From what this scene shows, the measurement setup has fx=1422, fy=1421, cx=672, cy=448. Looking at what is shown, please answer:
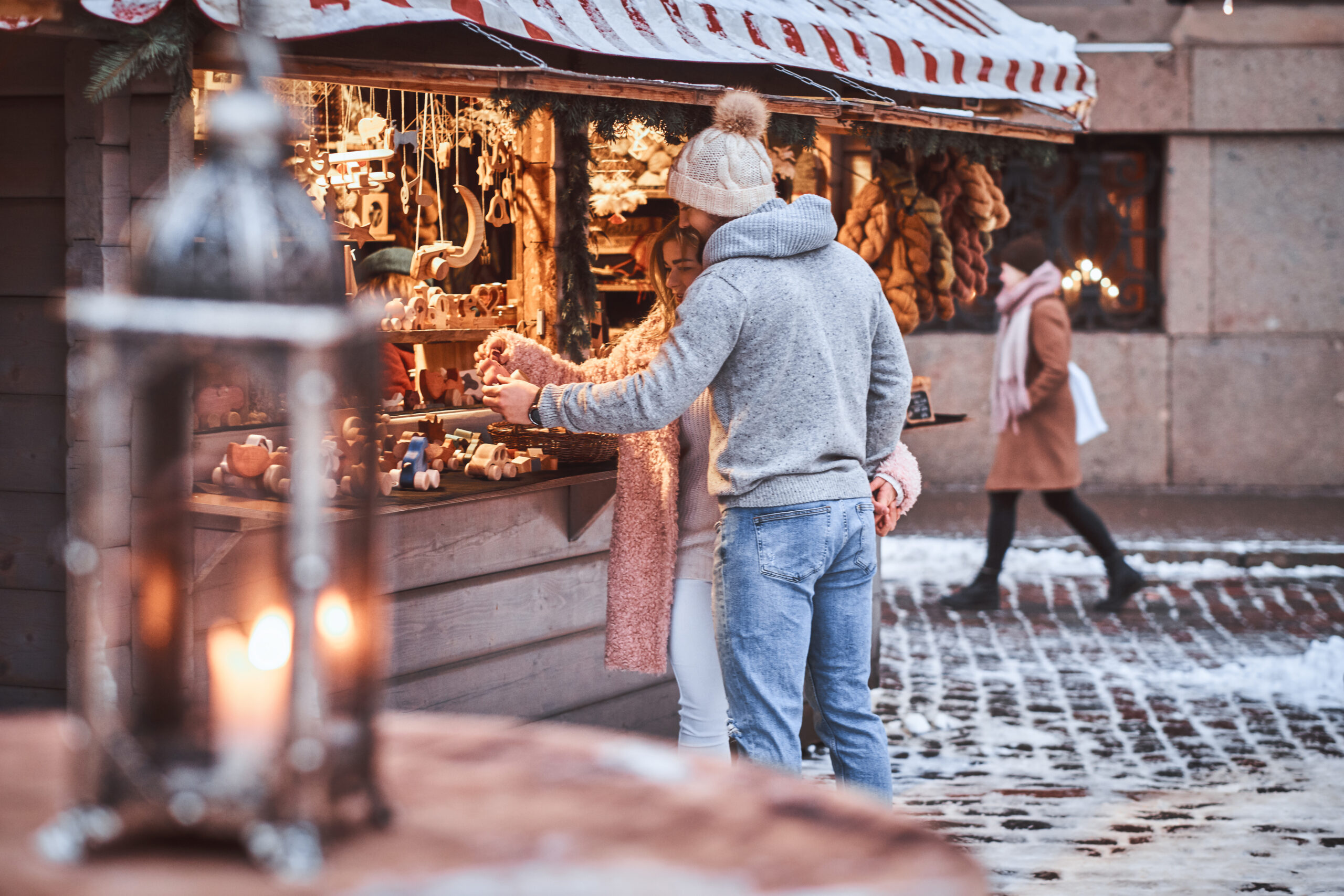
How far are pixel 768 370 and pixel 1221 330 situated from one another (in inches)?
349

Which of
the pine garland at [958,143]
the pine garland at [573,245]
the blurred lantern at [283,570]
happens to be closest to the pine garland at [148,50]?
the pine garland at [573,245]

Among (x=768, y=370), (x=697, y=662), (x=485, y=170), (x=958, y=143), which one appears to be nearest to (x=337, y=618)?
(x=768, y=370)

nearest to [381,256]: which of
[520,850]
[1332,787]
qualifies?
[1332,787]

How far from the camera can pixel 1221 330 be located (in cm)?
1103

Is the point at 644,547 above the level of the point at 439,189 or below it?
below

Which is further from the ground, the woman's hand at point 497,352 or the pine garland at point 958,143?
the pine garland at point 958,143

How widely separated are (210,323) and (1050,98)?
5.07 meters

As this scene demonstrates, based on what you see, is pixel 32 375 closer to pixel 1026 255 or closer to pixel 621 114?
pixel 621 114

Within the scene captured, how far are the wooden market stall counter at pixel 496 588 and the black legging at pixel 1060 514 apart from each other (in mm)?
3269

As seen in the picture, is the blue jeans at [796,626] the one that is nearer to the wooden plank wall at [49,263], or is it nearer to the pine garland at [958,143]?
the wooden plank wall at [49,263]

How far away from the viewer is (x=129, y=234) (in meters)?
3.42

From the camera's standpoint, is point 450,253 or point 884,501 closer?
point 884,501

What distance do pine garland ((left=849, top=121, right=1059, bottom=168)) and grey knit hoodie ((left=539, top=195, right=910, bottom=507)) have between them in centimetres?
173

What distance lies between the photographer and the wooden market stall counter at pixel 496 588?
3760 mm
